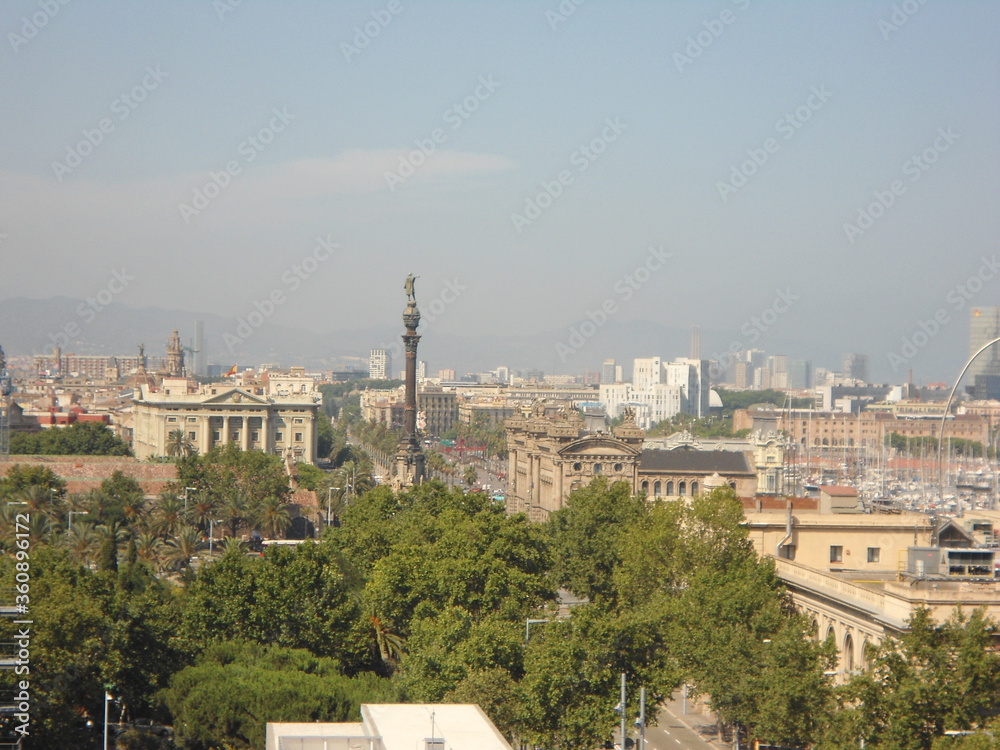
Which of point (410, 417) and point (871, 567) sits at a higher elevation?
point (410, 417)

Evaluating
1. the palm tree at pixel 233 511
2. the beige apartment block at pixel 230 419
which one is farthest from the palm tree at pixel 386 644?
the beige apartment block at pixel 230 419

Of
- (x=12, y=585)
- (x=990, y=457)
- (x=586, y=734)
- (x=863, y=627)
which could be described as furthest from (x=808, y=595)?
(x=990, y=457)

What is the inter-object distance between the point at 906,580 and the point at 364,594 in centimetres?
2030

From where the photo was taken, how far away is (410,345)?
3979 inches

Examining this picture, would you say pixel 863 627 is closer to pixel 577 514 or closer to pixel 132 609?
pixel 132 609

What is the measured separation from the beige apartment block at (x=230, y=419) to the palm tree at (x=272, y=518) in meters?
55.5

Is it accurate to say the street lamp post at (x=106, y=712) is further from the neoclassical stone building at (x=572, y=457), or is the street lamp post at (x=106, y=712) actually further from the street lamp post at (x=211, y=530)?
the neoclassical stone building at (x=572, y=457)

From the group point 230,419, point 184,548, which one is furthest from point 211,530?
point 230,419

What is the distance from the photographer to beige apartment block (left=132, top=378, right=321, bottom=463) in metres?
143

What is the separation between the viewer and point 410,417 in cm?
9850

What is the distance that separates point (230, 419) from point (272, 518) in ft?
192

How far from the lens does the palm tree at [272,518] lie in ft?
287

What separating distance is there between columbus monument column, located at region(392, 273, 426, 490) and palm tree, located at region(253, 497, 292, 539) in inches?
288

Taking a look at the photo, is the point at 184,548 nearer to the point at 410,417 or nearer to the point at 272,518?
the point at 272,518
